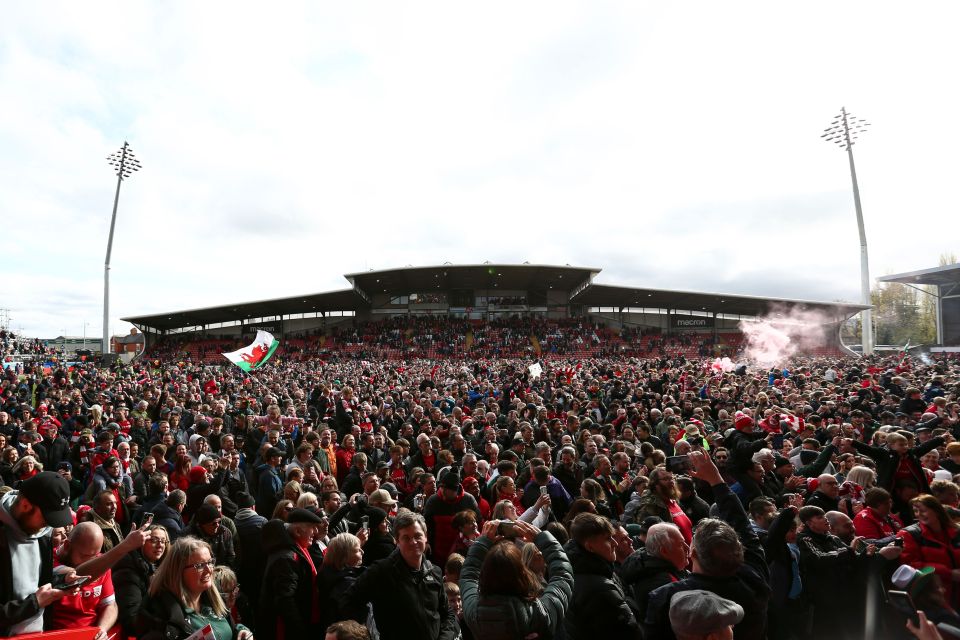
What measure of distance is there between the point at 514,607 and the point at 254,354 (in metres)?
15.4

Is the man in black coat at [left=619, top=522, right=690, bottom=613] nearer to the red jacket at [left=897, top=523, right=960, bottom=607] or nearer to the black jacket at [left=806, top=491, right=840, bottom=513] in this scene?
the red jacket at [left=897, top=523, right=960, bottom=607]

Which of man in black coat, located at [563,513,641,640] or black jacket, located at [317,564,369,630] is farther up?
man in black coat, located at [563,513,641,640]

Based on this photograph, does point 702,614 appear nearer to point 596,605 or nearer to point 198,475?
point 596,605

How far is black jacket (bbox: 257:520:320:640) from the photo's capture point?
3080 mm

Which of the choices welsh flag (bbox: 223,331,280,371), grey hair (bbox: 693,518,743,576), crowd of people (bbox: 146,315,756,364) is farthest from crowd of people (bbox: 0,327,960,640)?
crowd of people (bbox: 146,315,756,364)

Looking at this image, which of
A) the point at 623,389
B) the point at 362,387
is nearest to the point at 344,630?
the point at 623,389

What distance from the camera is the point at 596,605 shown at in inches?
101

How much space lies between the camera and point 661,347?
4119 centimetres

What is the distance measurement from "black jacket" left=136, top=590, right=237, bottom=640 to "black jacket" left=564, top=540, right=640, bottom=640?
189 centimetres

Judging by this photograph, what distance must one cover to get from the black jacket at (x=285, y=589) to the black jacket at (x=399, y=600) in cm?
39

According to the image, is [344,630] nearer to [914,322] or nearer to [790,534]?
[790,534]

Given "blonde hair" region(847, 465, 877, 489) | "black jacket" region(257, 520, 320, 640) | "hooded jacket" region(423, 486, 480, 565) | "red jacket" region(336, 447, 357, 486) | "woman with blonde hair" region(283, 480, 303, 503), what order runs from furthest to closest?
"red jacket" region(336, 447, 357, 486), "blonde hair" region(847, 465, 877, 489), "hooded jacket" region(423, 486, 480, 565), "woman with blonde hair" region(283, 480, 303, 503), "black jacket" region(257, 520, 320, 640)

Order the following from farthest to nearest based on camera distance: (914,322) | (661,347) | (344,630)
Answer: (914,322)
(661,347)
(344,630)

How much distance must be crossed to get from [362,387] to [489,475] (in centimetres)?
1144
